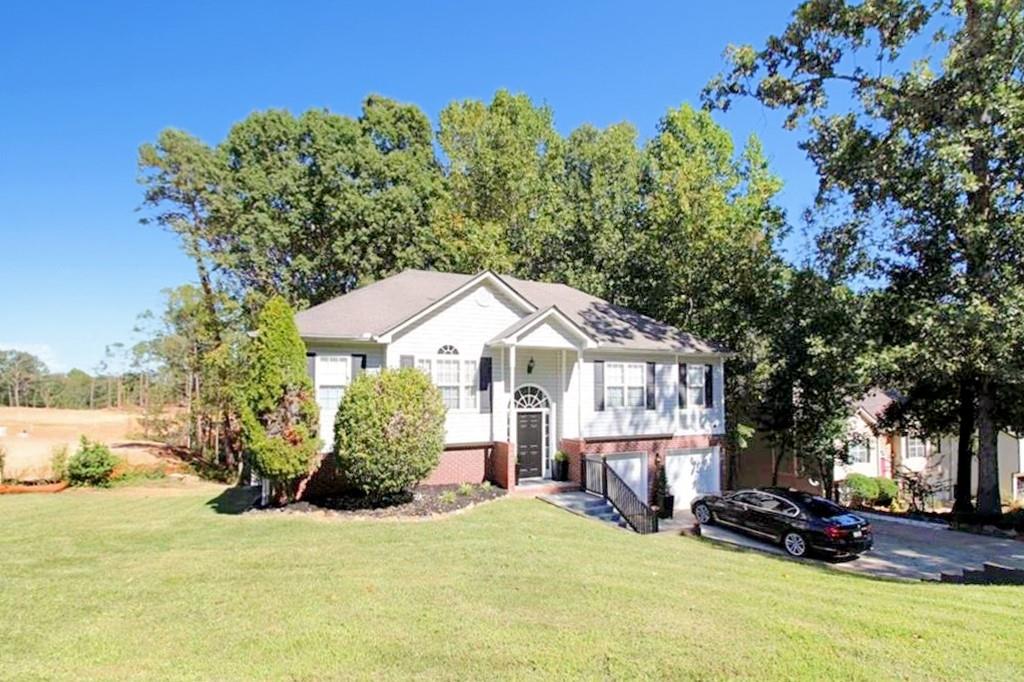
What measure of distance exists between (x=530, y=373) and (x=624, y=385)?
333cm

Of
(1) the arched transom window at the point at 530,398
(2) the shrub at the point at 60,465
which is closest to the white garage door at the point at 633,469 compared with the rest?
(1) the arched transom window at the point at 530,398

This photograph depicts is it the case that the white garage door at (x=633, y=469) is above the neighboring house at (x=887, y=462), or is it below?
above

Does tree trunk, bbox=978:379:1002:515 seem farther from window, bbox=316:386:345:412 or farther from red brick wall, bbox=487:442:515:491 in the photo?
window, bbox=316:386:345:412

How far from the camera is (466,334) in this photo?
1694cm

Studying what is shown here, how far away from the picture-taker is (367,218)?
2688cm

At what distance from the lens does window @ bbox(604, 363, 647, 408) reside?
19031 mm

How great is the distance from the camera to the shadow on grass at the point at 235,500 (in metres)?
14.6

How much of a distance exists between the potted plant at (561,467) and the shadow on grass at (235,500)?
836cm

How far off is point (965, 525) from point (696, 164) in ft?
55.9

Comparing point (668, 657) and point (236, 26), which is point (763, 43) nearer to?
point (236, 26)

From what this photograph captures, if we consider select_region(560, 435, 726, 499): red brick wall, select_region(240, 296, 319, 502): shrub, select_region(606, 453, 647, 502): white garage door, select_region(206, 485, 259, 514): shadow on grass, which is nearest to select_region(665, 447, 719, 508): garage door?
select_region(560, 435, 726, 499): red brick wall

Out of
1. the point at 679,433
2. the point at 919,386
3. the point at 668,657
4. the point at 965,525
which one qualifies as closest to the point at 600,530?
the point at 668,657

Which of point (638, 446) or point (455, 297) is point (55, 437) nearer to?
point (455, 297)

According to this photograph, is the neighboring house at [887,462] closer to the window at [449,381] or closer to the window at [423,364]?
the window at [449,381]
